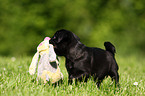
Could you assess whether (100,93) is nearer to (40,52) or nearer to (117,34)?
(40,52)

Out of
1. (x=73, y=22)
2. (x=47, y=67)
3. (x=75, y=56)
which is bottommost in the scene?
(x=47, y=67)

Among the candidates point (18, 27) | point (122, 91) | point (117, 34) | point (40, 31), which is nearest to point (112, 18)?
point (117, 34)

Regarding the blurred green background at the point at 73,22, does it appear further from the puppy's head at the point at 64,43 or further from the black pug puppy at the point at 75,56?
the puppy's head at the point at 64,43

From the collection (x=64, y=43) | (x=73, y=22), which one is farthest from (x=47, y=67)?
(x=73, y=22)

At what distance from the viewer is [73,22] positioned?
1903cm

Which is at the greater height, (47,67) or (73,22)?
(73,22)

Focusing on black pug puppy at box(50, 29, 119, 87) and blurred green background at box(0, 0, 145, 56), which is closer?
black pug puppy at box(50, 29, 119, 87)

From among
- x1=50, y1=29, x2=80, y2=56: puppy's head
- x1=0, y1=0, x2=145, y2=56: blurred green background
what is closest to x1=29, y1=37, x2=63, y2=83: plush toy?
x1=50, y1=29, x2=80, y2=56: puppy's head

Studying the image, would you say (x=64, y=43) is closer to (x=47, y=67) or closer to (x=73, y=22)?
(x=47, y=67)

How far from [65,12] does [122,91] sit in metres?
16.1

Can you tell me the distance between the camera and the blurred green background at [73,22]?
59.8 feet

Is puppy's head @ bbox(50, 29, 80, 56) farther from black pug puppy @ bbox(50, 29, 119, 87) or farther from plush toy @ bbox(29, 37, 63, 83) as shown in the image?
plush toy @ bbox(29, 37, 63, 83)

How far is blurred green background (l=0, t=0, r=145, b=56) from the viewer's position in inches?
717

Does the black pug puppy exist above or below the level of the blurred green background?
below
